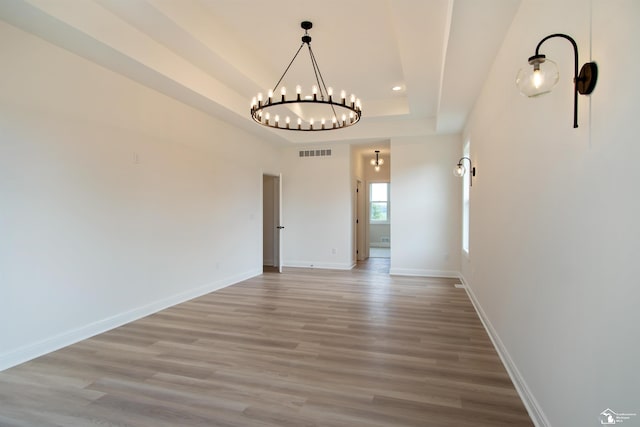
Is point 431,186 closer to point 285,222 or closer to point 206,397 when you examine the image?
point 285,222

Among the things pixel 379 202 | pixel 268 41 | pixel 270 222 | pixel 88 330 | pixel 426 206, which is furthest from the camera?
pixel 379 202

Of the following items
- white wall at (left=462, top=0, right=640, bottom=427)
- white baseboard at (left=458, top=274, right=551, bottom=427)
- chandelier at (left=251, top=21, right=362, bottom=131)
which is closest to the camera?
white wall at (left=462, top=0, right=640, bottom=427)

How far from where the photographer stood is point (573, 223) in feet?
5.47

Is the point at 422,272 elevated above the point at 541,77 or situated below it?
below

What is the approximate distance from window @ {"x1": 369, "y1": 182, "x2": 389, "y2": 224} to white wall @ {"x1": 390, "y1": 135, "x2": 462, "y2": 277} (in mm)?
5057

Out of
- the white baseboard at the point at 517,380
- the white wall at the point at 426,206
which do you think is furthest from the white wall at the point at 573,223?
the white wall at the point at 426,206

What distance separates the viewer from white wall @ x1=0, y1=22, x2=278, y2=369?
9.92 feet

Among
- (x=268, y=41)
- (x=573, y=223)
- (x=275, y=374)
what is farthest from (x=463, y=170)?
(x=275, y=374)

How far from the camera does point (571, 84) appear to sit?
1.72 m

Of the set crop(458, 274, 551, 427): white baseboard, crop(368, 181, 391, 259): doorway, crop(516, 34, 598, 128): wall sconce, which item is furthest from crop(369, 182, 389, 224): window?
crop(516, 34, 598, 128): wall sconce

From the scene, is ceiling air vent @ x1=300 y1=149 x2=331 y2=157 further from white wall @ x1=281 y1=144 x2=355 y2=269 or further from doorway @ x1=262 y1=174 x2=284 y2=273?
doorway @ x1=262 y1=174 x2=284 y2=273

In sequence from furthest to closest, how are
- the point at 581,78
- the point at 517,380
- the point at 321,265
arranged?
the point at 321,265, the point at 517,380, the point at 581,78

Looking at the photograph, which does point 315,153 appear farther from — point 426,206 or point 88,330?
point 88,330

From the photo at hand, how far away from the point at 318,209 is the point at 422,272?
2676 mm
